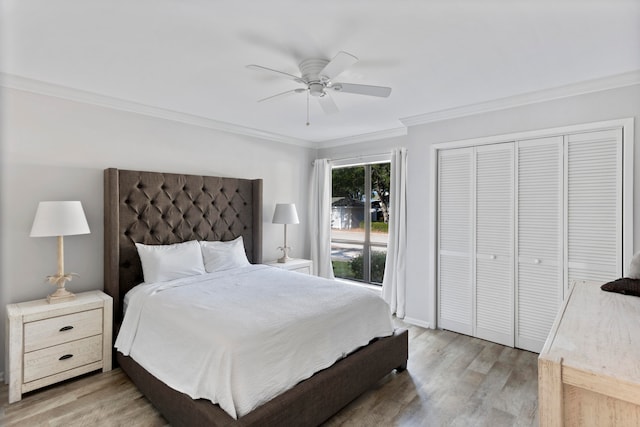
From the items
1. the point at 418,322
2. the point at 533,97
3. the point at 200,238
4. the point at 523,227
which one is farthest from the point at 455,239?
the point at 200,238

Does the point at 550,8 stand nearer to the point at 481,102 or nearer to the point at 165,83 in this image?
the point at 481,102

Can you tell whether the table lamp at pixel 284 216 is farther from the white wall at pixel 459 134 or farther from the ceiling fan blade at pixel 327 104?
the ceiling fan blade at pixel 327 104

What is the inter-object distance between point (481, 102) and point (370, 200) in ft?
7.16

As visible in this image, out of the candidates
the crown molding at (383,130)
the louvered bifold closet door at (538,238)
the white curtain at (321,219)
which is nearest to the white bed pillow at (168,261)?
the crown molding at (383,130)

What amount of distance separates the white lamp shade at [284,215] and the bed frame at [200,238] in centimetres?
30

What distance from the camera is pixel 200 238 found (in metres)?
3.79

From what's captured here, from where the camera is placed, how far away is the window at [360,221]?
16.3ft

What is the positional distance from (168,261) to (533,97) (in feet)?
12.4

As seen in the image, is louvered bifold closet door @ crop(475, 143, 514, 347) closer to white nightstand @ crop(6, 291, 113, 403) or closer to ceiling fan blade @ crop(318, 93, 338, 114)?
Result: ceiling fan blade @ crop(318, 93, 338, 114)

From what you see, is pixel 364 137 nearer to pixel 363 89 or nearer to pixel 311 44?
pixel 363 89

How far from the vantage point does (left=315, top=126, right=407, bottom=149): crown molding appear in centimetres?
440

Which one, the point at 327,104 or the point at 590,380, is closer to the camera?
the point at 590,380

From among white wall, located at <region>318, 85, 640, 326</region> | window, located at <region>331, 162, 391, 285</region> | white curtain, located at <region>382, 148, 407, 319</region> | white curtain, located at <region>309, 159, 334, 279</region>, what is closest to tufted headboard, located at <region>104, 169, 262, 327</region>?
white curtain, located at <region>309, 159, 334, 279</region>

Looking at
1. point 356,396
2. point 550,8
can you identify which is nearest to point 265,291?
point 356,396
